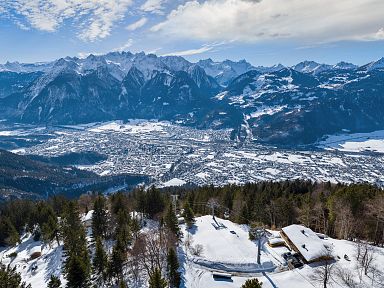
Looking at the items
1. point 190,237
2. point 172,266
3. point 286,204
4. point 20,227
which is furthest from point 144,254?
point 20,227

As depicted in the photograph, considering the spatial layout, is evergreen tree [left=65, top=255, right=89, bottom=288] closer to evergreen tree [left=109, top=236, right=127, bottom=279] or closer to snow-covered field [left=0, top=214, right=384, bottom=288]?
evergreen tree [left=109, top=236, right=127, bottom=279]

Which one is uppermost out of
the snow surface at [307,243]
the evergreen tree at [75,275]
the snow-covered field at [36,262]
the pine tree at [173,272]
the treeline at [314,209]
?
the evergreen tree at [75,275]

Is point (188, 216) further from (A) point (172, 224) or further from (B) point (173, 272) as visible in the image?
(B) point (173, 272)

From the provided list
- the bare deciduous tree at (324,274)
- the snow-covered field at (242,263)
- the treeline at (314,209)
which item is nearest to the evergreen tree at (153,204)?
the treeline at (314,209)

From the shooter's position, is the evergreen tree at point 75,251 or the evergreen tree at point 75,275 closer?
the evergreen tree at point 75,275

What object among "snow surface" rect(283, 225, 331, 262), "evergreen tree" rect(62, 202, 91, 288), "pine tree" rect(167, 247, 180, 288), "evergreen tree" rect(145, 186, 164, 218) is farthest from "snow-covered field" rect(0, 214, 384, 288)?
"evergreen tree" rect(145, 186, 164, 218)

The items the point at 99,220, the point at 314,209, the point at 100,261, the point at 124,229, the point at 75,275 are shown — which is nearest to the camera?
the point at 75,275

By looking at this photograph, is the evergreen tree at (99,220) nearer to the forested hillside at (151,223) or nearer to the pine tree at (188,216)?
the forested hillside at (151,223)

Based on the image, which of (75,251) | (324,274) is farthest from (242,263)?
(75,251)
